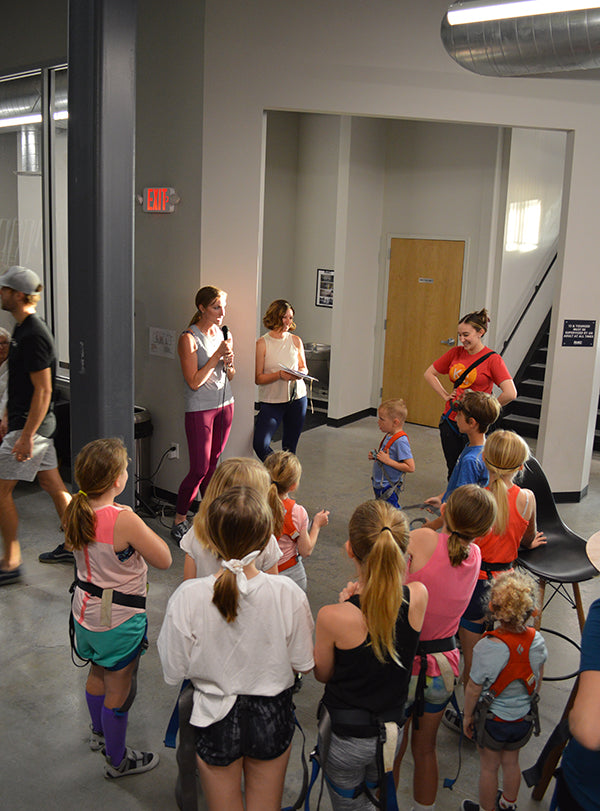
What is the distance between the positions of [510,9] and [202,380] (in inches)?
119

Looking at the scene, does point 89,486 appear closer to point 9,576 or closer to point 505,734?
point 505,734

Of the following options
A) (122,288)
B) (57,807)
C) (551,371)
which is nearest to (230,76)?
(122,288)

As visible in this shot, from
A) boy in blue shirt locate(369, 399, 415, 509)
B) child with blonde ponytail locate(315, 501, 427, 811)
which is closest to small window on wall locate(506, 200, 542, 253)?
boy in blue shirt locate(369, 399, 415, 509)

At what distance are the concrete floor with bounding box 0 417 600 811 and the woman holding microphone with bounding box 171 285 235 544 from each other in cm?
41

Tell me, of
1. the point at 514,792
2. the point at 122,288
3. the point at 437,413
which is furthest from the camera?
the point at 437,413

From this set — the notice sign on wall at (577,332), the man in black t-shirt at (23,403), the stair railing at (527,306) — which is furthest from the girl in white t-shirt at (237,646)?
the stair railing at (527,306)

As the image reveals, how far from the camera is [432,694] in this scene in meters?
2.69

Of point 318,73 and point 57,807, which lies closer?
point 57,807

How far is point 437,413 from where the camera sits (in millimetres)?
9094

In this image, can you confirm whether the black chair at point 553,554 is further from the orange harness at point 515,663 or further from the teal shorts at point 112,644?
the teal shorts at point 112,644

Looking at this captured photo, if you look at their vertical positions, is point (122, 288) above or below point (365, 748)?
above

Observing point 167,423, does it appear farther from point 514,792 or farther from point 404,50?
point 514,792

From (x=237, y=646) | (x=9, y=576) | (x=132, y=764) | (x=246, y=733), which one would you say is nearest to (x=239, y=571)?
(x=237, y=646)

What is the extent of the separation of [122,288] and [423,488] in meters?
3.64
